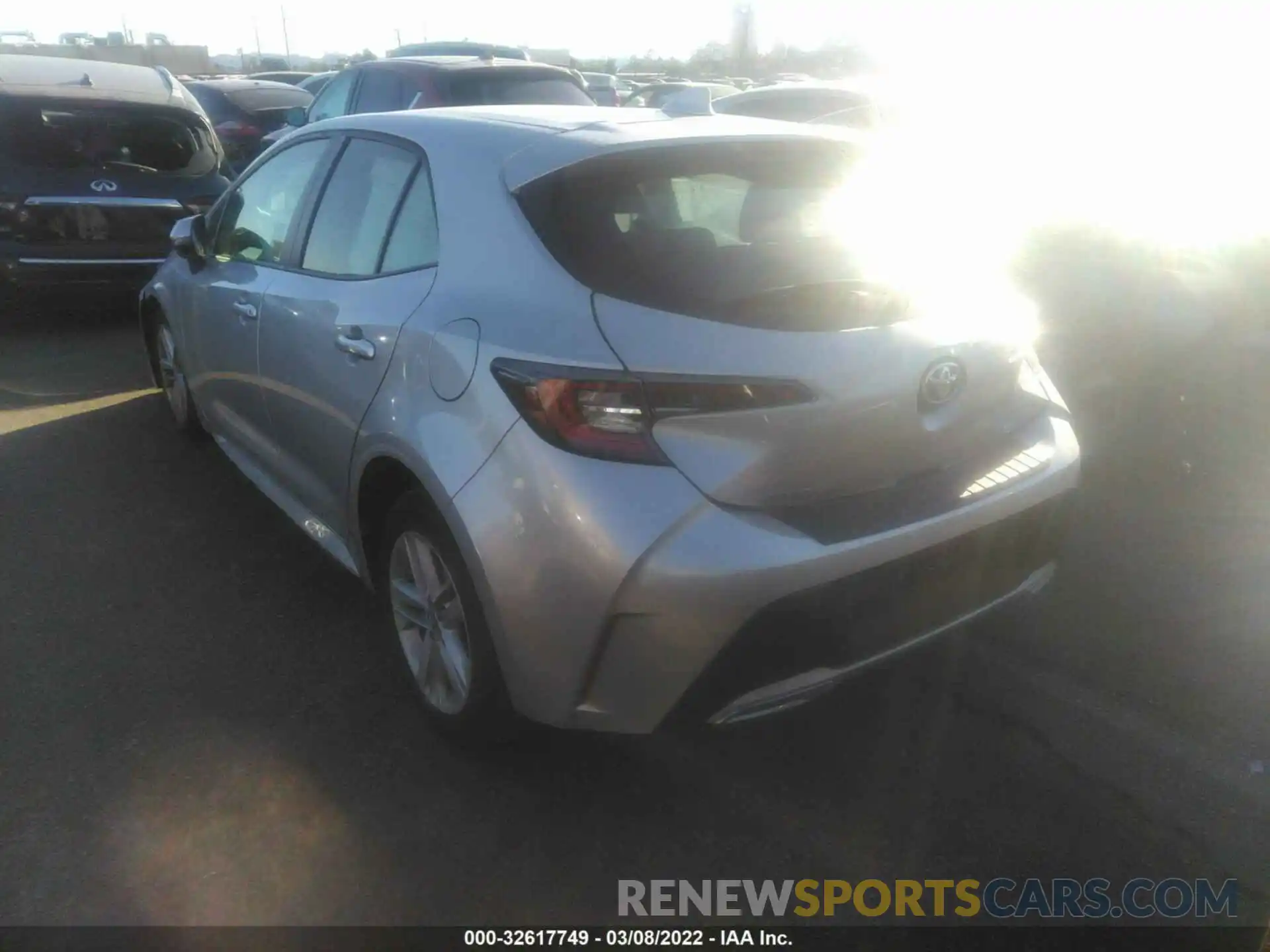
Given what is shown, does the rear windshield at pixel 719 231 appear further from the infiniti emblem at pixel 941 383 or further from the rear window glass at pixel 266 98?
the rear window glass at pixel 266 98

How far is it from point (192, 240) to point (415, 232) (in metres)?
1.97

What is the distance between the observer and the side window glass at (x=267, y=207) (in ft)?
12.4

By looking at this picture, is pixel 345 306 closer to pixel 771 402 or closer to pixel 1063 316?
pixel 771 402

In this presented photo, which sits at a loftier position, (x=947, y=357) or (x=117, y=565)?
(x=947, y=357)

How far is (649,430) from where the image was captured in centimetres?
227

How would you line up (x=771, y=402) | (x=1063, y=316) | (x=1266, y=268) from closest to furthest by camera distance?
1. (x=771, y=402)
2. (x=1266, y=268)
3. (x=1063, y=316)

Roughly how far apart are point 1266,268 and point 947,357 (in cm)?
248

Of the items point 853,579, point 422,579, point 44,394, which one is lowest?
point 44,394

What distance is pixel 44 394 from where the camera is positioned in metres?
6.08

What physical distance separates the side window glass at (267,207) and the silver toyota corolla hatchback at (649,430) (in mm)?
637

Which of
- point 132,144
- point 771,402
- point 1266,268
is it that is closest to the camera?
point 771,402

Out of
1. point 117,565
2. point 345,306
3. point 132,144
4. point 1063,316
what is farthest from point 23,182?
point 1063,316

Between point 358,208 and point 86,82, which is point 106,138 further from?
point 358,208

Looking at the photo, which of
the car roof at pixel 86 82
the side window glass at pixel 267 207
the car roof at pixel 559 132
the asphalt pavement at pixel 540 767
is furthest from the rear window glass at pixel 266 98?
the car roof at pixel 559 132
